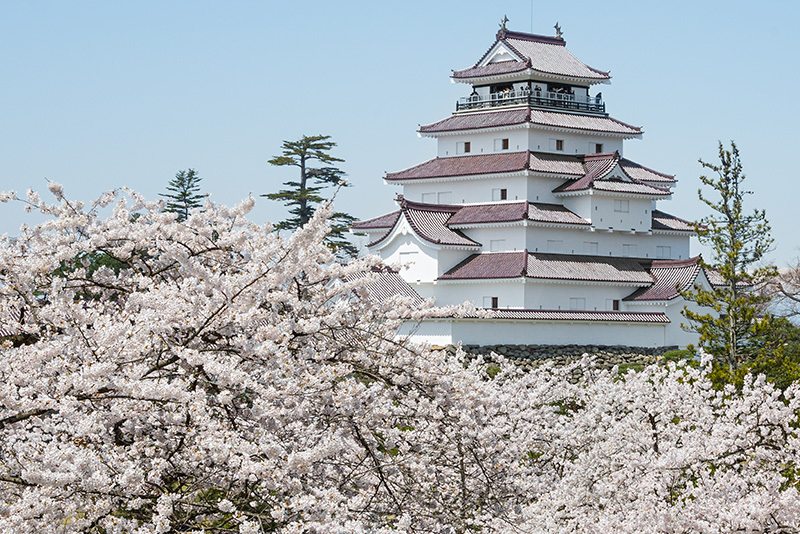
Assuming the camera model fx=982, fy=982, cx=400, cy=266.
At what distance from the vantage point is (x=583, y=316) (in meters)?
42.9

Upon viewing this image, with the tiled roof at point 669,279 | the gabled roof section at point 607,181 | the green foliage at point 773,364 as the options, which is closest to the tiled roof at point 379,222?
the gabled roof section at point 607,181

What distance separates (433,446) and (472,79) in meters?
42.4

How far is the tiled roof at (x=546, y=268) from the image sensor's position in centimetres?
4259

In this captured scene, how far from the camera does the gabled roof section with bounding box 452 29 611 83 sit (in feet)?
159

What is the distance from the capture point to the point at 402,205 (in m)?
44.4

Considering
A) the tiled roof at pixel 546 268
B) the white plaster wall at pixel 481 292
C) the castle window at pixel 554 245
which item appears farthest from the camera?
the castle window at pixel 554 245

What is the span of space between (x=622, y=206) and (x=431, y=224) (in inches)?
366

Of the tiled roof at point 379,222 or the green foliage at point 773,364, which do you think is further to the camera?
the tiled roof at point 379,222

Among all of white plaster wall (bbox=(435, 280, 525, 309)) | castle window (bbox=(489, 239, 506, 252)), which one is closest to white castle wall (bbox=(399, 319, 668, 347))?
white plaster wall (bbox=(435, 280, 525, 309))

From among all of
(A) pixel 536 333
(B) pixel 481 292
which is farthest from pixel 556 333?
(B) pixel 481 292

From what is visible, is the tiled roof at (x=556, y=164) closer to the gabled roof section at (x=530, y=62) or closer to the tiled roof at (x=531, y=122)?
the tiled roof at (x=531, y=122)

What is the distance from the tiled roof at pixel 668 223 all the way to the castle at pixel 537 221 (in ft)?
0.30

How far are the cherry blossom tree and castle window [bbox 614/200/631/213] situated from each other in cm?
3602

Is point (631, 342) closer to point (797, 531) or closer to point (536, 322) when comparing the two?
point (536, 322)
